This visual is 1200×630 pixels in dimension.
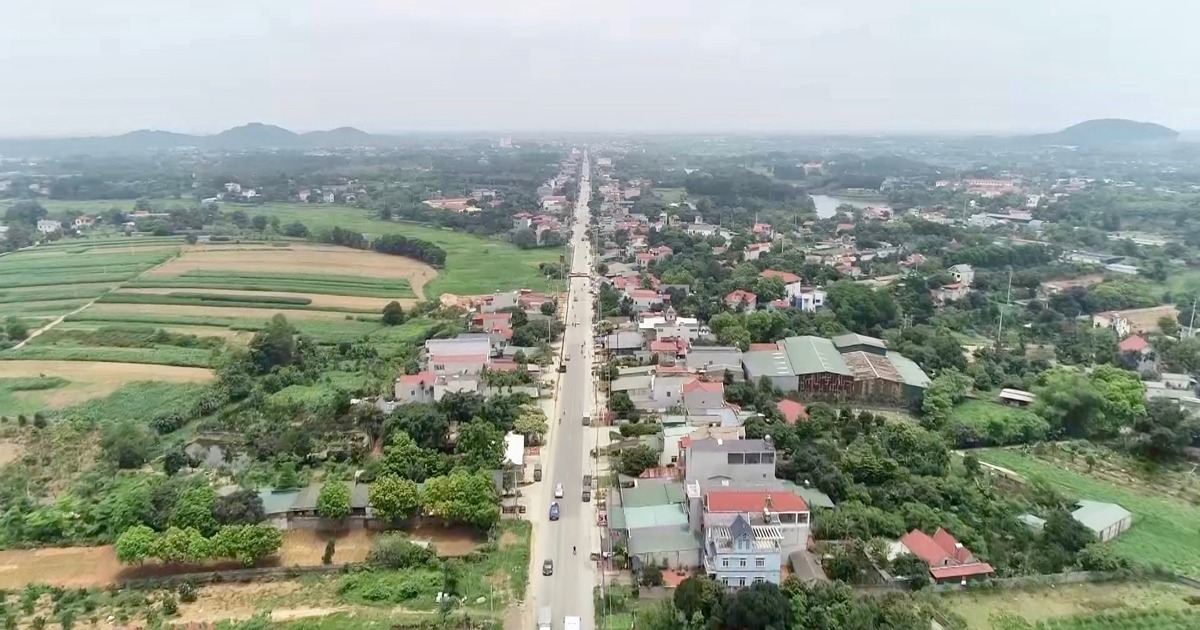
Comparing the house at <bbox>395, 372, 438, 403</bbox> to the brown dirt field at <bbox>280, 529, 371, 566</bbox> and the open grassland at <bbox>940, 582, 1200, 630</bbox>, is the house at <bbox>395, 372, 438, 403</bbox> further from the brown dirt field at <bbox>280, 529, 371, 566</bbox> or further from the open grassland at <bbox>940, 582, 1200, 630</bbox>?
the open grassland at <bbox>940, 582, 1200, 630</bbox>

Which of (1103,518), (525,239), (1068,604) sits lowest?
(1068,604)

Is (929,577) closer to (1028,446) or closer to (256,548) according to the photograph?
(1028,446)

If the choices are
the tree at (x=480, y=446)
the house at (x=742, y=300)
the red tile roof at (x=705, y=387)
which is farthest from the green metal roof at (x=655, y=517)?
the house at (x=742, y=300)

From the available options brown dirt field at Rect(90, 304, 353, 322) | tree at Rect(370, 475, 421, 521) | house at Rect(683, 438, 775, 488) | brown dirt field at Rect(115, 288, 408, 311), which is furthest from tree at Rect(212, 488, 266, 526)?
brown dirt field at Rect(115, 288, 408, 311)

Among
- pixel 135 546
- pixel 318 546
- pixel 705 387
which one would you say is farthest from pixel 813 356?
pixel 135 546

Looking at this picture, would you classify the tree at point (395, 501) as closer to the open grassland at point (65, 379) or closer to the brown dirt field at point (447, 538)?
the brown dirt field at point (447, 538)

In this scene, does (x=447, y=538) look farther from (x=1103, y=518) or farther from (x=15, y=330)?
(x=15, y=330)
